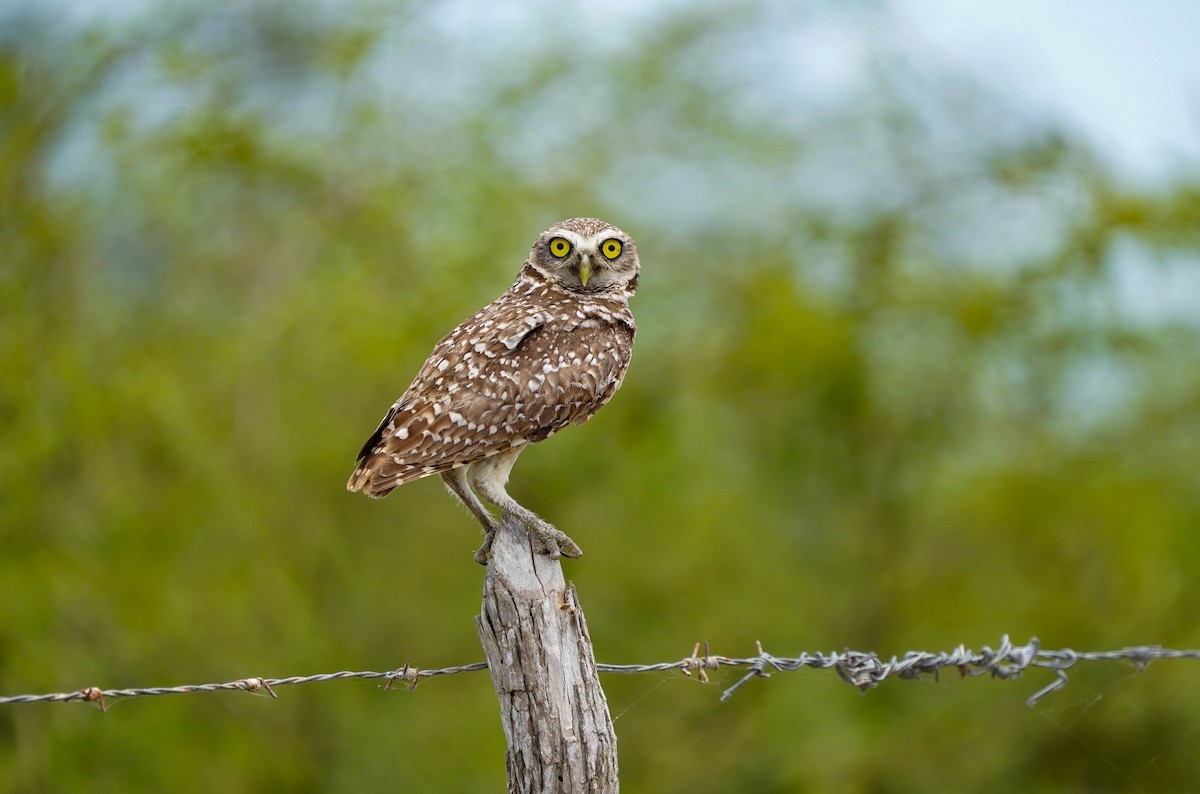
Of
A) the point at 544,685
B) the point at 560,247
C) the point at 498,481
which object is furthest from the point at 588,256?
the point at 544,685

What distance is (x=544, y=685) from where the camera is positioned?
2.92 m

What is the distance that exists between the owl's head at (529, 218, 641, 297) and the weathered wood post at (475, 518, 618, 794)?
5.03 feet

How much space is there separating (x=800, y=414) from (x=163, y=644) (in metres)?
5.38

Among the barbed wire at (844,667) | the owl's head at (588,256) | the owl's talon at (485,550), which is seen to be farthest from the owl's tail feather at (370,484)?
the owl's head at (588,256)

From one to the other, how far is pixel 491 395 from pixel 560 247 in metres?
0.80

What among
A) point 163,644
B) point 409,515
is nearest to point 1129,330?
point 409,515

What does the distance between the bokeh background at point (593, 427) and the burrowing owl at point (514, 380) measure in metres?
5.23

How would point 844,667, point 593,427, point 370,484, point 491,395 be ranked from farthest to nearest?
point 593,427 < point 491,395 < point 370,484 < point 844,667

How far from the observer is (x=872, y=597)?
34.6ft

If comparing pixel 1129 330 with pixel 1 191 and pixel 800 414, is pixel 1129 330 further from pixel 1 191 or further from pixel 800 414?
pixel 1 191

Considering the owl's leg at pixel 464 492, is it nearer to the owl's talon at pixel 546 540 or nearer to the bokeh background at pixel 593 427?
the owl's talon at pixel 546 540

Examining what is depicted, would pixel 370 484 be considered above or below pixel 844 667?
above

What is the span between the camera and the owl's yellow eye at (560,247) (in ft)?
14.0

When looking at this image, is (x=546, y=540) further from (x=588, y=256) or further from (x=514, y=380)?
(x=588, y=256)
